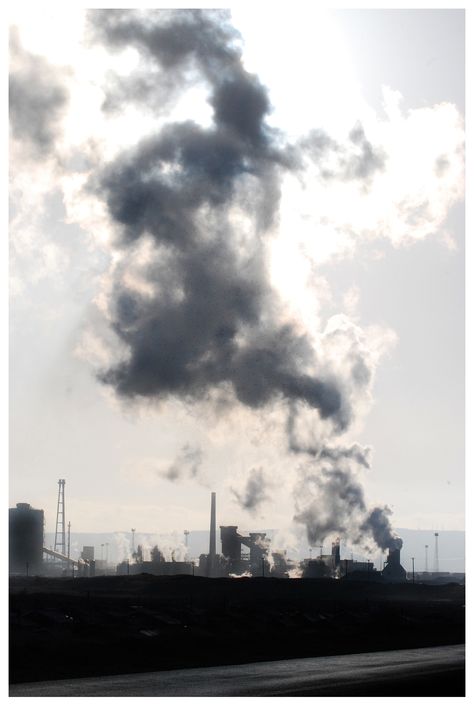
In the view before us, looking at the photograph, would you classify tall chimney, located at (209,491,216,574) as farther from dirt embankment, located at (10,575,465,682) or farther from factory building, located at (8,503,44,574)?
dirt embankment, located at (10,575,465,682)

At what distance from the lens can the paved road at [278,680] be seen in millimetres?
38469

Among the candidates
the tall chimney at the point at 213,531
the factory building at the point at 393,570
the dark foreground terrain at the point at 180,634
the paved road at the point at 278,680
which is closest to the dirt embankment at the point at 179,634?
the dark foreground terrain at the point at 180,634

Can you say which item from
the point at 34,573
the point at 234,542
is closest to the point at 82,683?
the point at 34,573

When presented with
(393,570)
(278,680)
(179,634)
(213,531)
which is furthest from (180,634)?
(213,531)

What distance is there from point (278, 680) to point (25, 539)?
388ft

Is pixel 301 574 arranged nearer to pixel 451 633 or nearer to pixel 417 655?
pixel 451 633

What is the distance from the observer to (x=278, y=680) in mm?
43906

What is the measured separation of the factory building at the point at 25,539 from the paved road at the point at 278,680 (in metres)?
105

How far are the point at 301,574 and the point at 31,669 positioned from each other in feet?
429

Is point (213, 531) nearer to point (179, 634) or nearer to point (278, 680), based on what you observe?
point (179, 634)

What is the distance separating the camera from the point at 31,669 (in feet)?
158

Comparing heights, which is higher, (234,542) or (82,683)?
(82,683)

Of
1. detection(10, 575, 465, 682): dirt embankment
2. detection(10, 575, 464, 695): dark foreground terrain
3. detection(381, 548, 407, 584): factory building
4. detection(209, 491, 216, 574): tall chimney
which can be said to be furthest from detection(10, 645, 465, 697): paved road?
detection(209, 491, 216, 574): tall chimney
